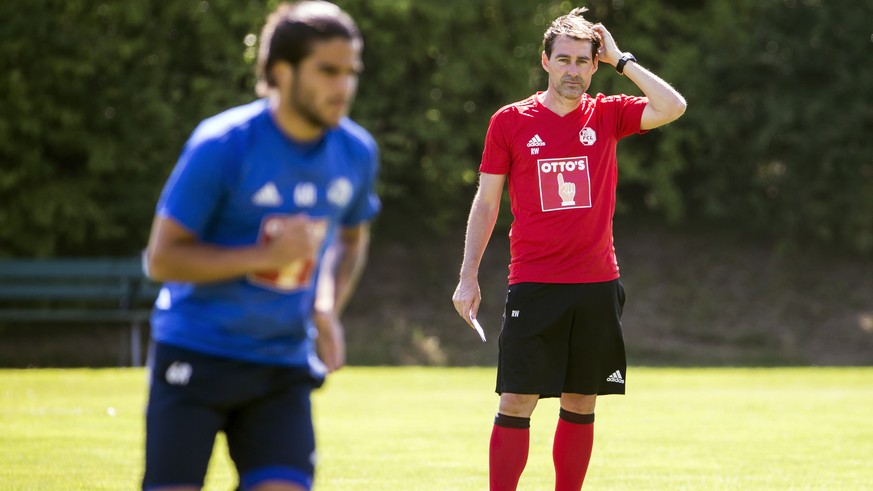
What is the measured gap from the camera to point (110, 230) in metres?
21.0

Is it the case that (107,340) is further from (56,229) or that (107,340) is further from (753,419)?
(753,419)

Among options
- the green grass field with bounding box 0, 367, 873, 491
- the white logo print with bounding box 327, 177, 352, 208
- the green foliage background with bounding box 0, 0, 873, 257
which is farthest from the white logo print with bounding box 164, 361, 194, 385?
the green foliage background with bounding box 0, 0, 873, 257

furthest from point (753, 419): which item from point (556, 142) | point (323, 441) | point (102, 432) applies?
point (556, 142)

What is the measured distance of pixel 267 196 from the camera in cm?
376

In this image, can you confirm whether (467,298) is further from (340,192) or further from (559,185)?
(340,192)

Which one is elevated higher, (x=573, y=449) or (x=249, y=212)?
(x=249, y=212)

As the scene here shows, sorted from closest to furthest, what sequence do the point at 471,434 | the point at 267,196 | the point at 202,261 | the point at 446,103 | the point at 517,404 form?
the point at 202,261, the point at 267,196, the point at 517,404, the point at 471,434, the point at 446,103

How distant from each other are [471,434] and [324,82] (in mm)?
7513

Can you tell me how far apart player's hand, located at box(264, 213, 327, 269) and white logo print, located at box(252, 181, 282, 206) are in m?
0.06

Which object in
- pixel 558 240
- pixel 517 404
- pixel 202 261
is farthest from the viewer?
pixel 517 404

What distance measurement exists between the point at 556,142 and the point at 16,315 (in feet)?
45.4

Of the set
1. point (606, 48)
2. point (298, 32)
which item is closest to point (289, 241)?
point (298, 32)

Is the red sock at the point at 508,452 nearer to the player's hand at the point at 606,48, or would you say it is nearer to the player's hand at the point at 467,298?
the player's hand at the point at 467,298

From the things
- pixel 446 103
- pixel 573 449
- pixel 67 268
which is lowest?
pixel 67 268
